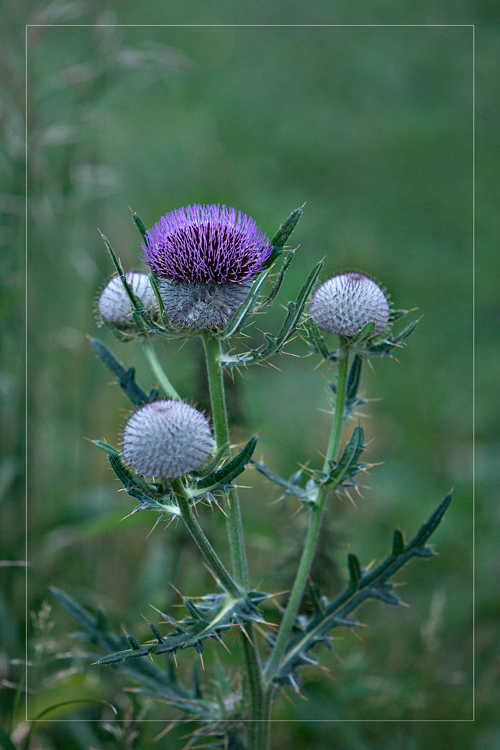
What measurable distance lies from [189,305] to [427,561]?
10.9 feet

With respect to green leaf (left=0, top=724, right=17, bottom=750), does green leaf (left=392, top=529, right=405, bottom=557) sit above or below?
above

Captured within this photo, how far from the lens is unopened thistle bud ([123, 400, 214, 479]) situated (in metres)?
1.91

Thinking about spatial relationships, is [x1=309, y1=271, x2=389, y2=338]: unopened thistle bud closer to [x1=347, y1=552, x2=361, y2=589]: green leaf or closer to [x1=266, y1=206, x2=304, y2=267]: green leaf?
[x1=266, y1=206, x2=304, y2=267]: green leaf

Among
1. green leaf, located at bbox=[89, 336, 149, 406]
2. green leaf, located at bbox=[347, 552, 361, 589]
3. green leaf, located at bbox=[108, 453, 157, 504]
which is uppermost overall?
green leaf, located at bbox=[89, 336, 149, 406]

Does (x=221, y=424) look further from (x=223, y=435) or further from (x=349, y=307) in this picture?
(x=349, y=307)

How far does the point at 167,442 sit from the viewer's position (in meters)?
1.91

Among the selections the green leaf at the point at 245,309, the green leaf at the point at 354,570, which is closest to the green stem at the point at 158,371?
the green leaf at the point at 245,309

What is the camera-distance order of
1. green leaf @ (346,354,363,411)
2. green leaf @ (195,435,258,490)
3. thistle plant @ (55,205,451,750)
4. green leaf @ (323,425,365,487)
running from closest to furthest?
green leaf @ (195,435,258,490)
thistle plant @ (55,205,451,750)
green leaf @ (323,425,365,487)
green leaf @ (346,354,363,411)

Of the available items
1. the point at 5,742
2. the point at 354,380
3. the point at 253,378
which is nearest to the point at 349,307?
the point at 354,380

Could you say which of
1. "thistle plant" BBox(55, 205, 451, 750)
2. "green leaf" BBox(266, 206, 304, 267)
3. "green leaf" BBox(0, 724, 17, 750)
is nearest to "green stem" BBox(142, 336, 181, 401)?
"thistle plant" BBox(55, 205, 451, 750)

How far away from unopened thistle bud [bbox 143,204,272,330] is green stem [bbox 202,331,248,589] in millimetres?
112

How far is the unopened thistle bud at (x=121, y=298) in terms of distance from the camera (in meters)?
2.47

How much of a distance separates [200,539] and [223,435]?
38cm

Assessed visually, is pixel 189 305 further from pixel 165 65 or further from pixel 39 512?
pixel 39 512
